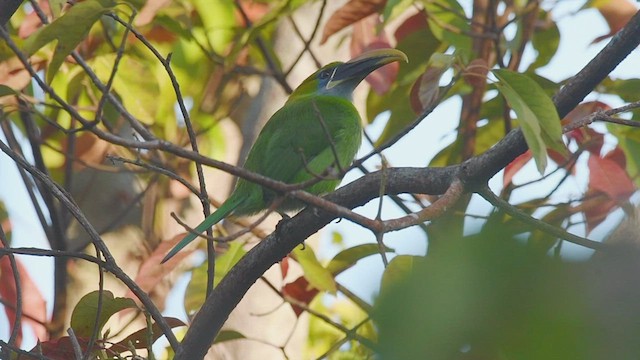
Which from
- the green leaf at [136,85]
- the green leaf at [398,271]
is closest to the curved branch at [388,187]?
the green leaf at [398,271]

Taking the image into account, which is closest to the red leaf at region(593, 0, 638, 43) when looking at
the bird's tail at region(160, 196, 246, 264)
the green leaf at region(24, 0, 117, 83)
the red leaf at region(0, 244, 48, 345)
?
the bird's tail at region(160, 196, 246, 264)

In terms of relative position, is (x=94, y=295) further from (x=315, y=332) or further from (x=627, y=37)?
(x=315, y=332)

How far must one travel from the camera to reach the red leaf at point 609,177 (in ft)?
10.2

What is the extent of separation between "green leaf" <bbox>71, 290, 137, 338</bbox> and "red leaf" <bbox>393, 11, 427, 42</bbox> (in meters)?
1.97

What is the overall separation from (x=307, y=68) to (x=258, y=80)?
271 millimetres

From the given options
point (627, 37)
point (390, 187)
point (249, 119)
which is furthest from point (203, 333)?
point (249, 119)

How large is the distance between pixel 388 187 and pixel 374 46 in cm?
178

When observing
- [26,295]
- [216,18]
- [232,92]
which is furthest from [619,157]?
[26,295]

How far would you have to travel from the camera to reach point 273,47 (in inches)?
181

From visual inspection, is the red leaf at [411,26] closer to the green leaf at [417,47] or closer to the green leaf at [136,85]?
the green leaf at [417,47]

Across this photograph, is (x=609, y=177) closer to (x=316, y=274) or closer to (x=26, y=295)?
(x=316, y=274)

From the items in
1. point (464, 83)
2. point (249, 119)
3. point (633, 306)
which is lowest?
point (633, 306)

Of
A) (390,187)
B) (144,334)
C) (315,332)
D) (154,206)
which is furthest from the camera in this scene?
(315,332)

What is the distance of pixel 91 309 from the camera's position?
225 cm
